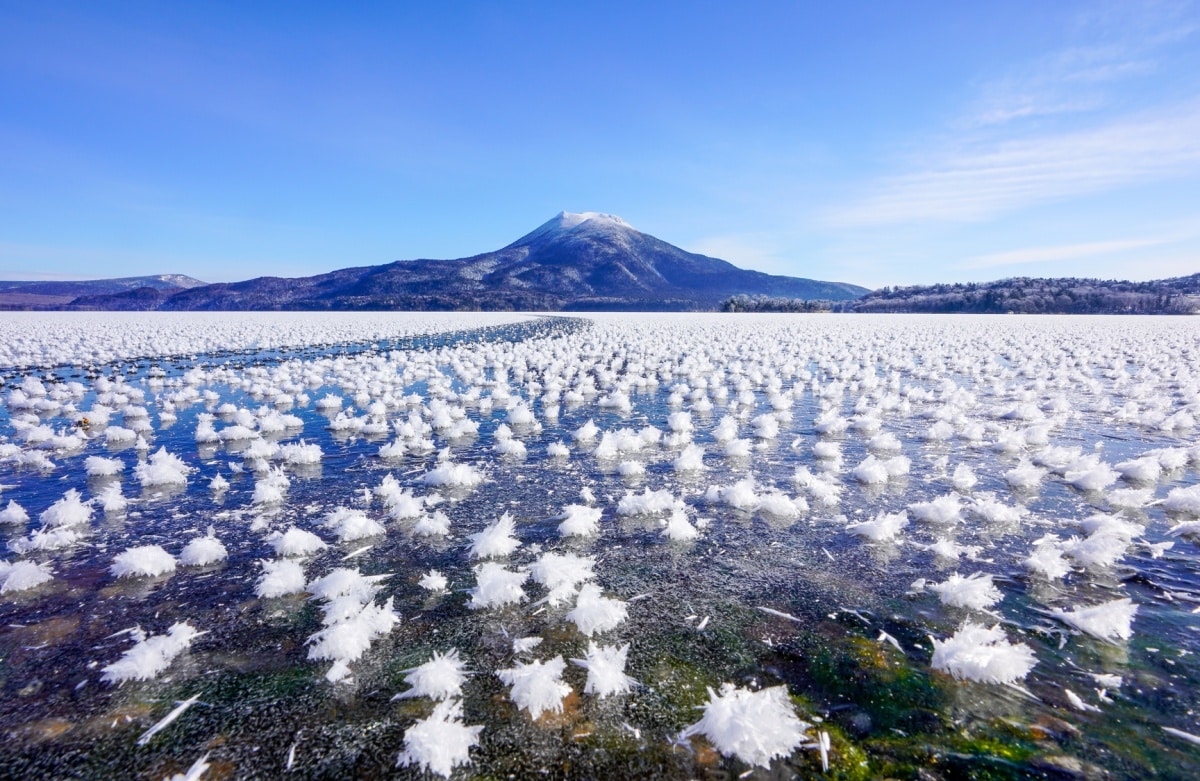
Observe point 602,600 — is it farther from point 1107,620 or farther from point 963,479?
point 963,479

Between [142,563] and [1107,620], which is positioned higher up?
[1107,620]

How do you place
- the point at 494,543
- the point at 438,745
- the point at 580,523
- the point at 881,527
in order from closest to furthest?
the point at 438,745
the point at 494,543
the point at 881,527
the point at 580,523

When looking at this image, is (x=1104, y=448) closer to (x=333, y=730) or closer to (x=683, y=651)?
(x=683, y=651)

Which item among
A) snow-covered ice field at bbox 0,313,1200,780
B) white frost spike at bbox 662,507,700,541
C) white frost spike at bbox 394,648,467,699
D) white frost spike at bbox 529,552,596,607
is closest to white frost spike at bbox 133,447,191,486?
snow-covered ice field at bbox 0,313,1200,780

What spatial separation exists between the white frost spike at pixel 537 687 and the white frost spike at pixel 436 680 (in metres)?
0.34

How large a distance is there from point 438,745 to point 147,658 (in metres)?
2.77

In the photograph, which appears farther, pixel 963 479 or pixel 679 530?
pixel 963 479

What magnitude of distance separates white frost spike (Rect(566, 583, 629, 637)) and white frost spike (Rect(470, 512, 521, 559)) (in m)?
1.55

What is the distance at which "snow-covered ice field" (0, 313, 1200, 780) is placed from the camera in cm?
379

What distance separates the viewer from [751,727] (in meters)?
→ 3.71

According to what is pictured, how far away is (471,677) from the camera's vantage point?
14.5 feet

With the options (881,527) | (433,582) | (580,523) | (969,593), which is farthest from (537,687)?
(881,527)

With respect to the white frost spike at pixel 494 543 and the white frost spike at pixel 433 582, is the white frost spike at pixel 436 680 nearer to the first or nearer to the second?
the white frost spike at pixel 433 582

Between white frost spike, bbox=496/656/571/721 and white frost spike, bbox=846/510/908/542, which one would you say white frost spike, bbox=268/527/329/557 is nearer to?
white frost spike, bbox=496/656/571/721
